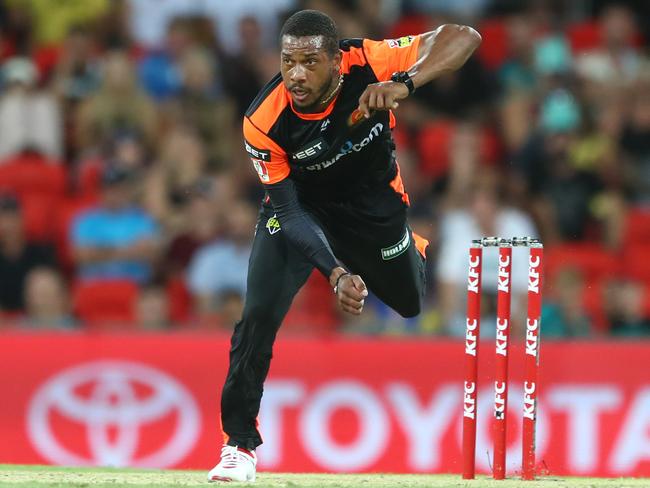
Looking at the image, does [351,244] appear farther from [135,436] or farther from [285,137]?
[135,436]

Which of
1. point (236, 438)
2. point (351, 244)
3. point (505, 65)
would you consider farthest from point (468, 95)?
point (236, 438)

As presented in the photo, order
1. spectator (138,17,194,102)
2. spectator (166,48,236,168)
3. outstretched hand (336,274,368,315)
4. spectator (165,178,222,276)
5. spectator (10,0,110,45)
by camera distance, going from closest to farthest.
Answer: outstretched hand (336,274,368,315)
spectator (165,178,222,276)
spectator (166,48,236,168)
spectator (138,17,194,102)
spectator (10,0,110,45)

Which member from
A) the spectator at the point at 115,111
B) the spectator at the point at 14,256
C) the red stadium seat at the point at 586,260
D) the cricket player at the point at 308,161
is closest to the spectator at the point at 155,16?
the spectator at the point at 115,111

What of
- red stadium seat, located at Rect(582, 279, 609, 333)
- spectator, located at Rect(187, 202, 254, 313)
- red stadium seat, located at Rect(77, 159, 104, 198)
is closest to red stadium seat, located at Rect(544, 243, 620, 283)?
red stadium seat, located at Rect(582, 279, 609, 333)

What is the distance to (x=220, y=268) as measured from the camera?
1062 centimetres

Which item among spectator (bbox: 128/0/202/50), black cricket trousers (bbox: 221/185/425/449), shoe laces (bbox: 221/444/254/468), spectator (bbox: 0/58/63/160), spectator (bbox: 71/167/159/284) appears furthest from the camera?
spectator (bbox: 128/0/202/50)

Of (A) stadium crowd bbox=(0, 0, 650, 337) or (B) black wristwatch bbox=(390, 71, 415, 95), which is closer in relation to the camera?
(B) black wristwatch bbox=(390, 71, 415, 95)

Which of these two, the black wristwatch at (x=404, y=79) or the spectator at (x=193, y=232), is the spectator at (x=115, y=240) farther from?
the black wristwatch at (x=404, y=79)

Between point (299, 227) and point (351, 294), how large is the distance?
24.1 inches

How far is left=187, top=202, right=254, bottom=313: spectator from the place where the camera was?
10.5 m

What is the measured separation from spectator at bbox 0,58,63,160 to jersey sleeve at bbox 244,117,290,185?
554 cm

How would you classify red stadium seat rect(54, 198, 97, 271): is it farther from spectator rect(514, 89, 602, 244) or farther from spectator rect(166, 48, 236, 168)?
spectator rect(514, 89, 602, 244)

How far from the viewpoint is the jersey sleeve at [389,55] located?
6.38 meters

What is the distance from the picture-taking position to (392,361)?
9539 mm
